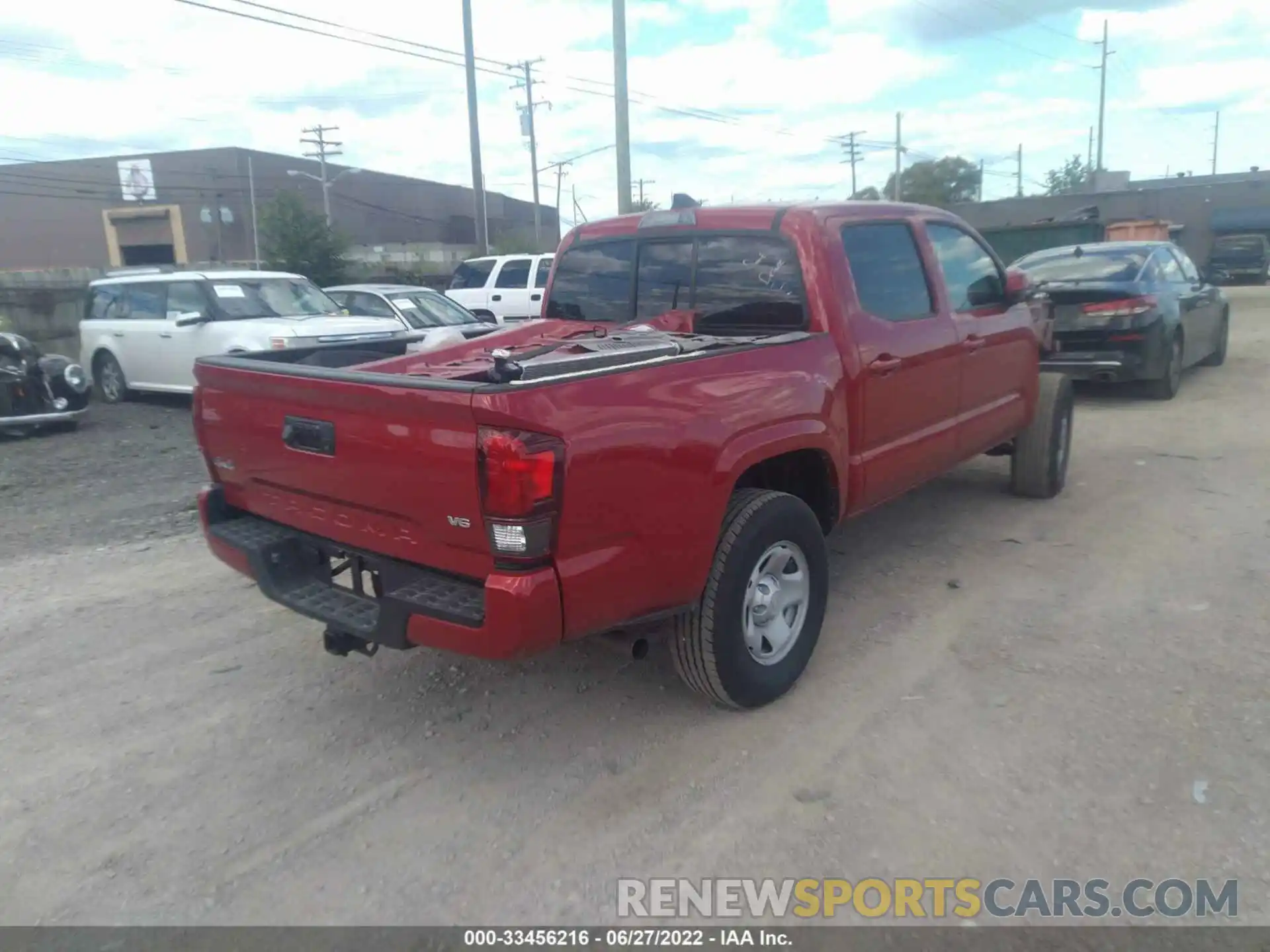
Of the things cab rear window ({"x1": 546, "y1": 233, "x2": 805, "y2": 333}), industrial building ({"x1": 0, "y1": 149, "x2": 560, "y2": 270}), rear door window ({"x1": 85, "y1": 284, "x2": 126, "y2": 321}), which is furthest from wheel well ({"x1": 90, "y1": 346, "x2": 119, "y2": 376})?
industrial building ({"x1": 0, "y1": 149, "x2": 560, "y2": 270})

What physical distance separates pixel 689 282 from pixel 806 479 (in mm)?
1146

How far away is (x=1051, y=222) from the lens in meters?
19.8

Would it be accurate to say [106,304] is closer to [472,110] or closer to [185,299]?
[185,299]

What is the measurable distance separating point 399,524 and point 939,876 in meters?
1.98

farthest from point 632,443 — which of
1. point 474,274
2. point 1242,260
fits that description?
point 1242,260

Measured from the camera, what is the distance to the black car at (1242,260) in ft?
115

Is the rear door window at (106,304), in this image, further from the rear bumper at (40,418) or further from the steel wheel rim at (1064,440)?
the steel wheel rim at (1064,440)

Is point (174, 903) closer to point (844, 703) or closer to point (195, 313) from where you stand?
point (844, 703)

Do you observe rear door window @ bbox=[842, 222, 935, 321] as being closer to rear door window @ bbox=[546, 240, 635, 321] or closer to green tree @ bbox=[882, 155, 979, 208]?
rear door window @ bbox=[546, 240, 635, 321]

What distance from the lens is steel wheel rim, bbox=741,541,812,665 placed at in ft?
12.2

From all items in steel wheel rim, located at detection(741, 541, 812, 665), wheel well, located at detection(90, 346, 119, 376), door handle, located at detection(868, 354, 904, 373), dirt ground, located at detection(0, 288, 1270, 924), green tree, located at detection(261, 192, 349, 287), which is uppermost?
green tree, located at detection(261, 192, 349, 287)

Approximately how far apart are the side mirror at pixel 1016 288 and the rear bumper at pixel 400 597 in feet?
13.4

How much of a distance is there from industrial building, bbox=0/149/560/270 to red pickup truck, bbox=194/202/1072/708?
51.5 m

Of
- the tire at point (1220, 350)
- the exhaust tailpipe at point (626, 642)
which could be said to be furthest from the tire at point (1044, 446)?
the tire at point (1220, 350)
